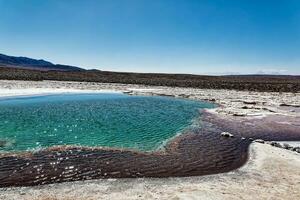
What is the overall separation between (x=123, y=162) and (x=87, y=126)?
9101 mm

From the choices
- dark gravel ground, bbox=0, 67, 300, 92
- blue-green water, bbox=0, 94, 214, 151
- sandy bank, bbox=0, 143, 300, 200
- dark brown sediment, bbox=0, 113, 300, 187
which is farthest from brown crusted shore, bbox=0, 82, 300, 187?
dark gravel ground, bbox=0, 67, 300, 92

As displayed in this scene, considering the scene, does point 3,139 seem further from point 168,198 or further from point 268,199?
point 268,199

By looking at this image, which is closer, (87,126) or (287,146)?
(287,146)

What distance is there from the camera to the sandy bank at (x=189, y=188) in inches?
409

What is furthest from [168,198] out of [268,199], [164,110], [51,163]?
[164,110]

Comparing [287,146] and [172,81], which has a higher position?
[172,81]

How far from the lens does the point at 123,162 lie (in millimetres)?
14312

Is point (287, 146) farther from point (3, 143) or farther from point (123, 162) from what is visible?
point (3, 143)

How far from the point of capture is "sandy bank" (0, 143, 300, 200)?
1040 centimetres

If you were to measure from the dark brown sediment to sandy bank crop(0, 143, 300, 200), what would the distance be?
784mm

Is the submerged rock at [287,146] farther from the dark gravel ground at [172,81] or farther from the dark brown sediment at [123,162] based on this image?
the dark gravel ground at [172,81]

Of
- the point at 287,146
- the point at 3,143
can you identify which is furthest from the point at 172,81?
the point at 3,143

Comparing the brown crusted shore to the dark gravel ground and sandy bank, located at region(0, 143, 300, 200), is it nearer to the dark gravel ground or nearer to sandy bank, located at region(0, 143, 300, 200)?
sandy bank, located at region(0, 143, 300, 200)

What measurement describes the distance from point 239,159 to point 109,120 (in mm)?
12832
